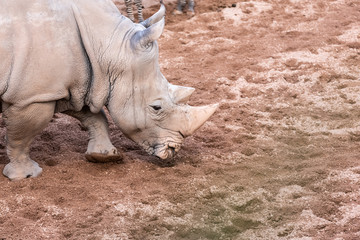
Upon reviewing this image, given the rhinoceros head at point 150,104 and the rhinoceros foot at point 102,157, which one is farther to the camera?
the rhinoceros foot at point 102,157

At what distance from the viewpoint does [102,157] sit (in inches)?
197

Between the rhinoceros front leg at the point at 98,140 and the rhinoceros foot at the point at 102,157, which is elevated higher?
the rhinoceros front leg at the point at 98,140

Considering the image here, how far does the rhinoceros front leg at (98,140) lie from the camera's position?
5000mm

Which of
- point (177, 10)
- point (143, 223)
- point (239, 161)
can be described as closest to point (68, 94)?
point (143, 223)

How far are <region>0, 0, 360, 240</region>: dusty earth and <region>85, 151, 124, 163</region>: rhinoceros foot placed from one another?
0.19 feet

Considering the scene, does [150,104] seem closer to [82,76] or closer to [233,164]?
[82,76]

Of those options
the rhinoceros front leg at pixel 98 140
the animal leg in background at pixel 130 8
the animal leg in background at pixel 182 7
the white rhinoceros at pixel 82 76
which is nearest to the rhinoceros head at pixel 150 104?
the white rhinoceros at pixel 82 76

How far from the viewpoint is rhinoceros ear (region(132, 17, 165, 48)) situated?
4375 millimetres

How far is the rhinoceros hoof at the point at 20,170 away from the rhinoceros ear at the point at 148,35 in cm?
125

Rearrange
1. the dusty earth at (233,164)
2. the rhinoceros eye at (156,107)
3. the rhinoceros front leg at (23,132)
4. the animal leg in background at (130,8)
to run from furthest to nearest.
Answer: the animal leg in background at (130,8) < the rhinoceros eye at (156,107) < the rhinoceros front leg at (23,132) < the dusty earth at (233,164)

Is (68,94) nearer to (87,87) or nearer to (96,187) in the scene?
(87,87)

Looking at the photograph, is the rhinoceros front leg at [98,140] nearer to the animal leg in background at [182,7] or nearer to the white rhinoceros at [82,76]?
the white rhinoceros at [82,76]

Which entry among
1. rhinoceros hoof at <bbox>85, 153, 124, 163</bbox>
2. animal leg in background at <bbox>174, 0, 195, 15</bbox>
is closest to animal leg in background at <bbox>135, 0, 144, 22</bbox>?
animal leg in background at <bbox>174, 0, 195, 15</bbox>

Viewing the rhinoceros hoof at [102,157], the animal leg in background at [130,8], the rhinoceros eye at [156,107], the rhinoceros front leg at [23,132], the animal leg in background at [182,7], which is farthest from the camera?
the animal leg in background at [182,7]
